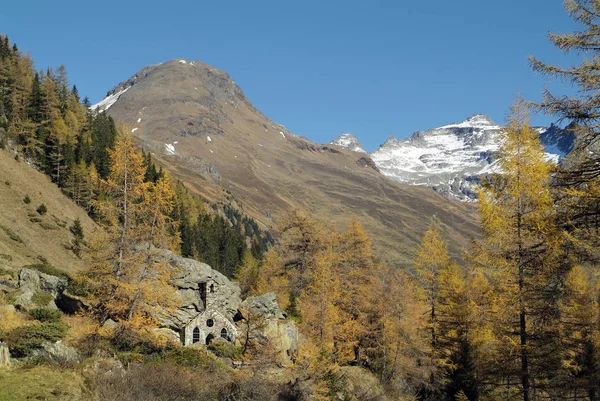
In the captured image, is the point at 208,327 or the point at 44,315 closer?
the point at 44,315

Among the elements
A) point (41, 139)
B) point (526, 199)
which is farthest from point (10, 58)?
point (526, 199)

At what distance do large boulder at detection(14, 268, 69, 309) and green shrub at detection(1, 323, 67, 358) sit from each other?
6953mm

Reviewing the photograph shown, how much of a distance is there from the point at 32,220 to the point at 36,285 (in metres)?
30.4

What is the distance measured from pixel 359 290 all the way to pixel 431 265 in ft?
22.0

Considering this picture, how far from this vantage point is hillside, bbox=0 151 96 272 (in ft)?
140

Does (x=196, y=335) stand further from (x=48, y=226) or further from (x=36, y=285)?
(x=48, y=226)

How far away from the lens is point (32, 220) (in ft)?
170

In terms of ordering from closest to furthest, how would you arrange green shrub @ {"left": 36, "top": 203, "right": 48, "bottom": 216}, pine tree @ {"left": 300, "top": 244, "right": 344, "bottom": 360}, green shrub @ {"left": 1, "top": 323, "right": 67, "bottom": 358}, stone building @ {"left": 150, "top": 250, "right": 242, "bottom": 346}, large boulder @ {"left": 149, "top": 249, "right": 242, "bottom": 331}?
green shrub @ {"left": 1, "top": 323, "right": 67, "bottom": 358}
pine tree @ {"left": 300, "top": 244, "right": 344, "bottom": 360}
stone building @ {"left": 150, "top": 250, "right": 242, "bottom": 346}
large boulder @ {"left": 149, "top": 249, "right": 242, "bottom": 331}
green shrub @ {"left": 36, "top": 203, "right": 48, "bottom": 216}

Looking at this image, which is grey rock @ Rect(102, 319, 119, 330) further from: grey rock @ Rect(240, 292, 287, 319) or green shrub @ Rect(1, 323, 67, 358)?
grey rock @ Rect(240, 292, 287, 319)

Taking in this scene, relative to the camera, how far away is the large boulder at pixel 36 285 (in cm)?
2420

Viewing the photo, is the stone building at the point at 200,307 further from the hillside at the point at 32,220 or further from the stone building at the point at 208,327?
the hillside at the point at 32,220

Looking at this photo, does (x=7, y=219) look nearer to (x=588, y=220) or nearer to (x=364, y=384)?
(x=364, y=384)

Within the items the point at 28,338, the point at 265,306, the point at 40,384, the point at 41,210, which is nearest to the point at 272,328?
the point at 265,306

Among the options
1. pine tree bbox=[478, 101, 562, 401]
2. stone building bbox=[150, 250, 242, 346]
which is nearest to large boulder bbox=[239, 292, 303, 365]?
stone building bbox=[150, 250, 242, 346]
